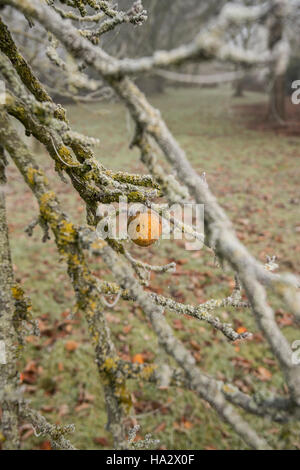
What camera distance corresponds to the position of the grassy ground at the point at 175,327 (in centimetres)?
314

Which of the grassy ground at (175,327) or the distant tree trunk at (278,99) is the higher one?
the distant tree trunk at (278,99)

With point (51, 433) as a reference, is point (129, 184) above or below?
above

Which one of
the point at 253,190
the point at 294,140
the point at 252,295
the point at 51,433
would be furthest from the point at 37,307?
the point at 294,140

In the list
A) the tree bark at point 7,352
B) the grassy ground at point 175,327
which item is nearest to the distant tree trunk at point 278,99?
the grassy ground at point 175,327

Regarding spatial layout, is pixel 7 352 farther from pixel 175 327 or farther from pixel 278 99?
pixel 278 99

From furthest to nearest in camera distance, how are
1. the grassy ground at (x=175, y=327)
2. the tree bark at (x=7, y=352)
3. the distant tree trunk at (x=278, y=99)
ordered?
the distant tree trunk at (x=278, y=99)
the grassy ground at (x=175, y=327)
the tree bark at (x=7, y=352)

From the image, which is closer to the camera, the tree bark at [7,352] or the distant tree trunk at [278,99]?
the tree bark at [7,352]

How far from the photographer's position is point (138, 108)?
80cm

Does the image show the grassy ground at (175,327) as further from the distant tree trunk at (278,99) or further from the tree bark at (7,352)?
the distant tree trunk at (278,99)

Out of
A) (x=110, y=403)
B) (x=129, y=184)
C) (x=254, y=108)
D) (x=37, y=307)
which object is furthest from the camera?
(x=254, y=108)

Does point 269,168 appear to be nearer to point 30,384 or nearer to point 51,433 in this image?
point 30,384

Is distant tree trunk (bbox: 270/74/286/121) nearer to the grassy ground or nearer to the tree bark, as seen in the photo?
the grassy ground

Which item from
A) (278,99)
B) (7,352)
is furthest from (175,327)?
(278,99)
